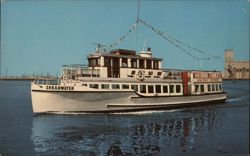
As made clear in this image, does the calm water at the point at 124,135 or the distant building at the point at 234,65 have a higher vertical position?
the distant building at the point at 234,65

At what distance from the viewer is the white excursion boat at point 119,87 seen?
23.6 m

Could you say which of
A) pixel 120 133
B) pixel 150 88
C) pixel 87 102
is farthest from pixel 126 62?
pixel 120 133

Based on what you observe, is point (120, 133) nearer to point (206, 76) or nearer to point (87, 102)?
point (87, 102)

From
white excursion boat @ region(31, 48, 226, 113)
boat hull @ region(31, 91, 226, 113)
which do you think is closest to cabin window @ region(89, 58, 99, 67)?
white excursion boat @ region(31, 48, 226, 113)

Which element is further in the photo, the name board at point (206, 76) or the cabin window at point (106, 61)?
the name board at point (206, 76)

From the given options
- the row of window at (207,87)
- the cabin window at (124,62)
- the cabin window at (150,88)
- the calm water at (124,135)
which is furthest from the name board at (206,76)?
the calm water at (124,135)

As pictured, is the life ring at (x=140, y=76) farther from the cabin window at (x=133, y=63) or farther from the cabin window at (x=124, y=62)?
the cabin window at (x=124, y=62)

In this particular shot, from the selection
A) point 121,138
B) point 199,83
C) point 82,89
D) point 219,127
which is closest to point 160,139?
point 121,138

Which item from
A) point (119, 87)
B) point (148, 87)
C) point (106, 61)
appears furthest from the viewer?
point (106, 61)

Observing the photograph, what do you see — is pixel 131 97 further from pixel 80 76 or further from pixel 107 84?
pixel 80 76

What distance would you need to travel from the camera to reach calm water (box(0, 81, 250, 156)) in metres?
13.0

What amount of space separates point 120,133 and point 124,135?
0.67m

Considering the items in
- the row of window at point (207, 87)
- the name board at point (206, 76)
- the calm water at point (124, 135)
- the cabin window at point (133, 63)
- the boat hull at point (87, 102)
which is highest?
the cabin window at point (133, 63)

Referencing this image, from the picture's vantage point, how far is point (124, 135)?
16188 millimetres
